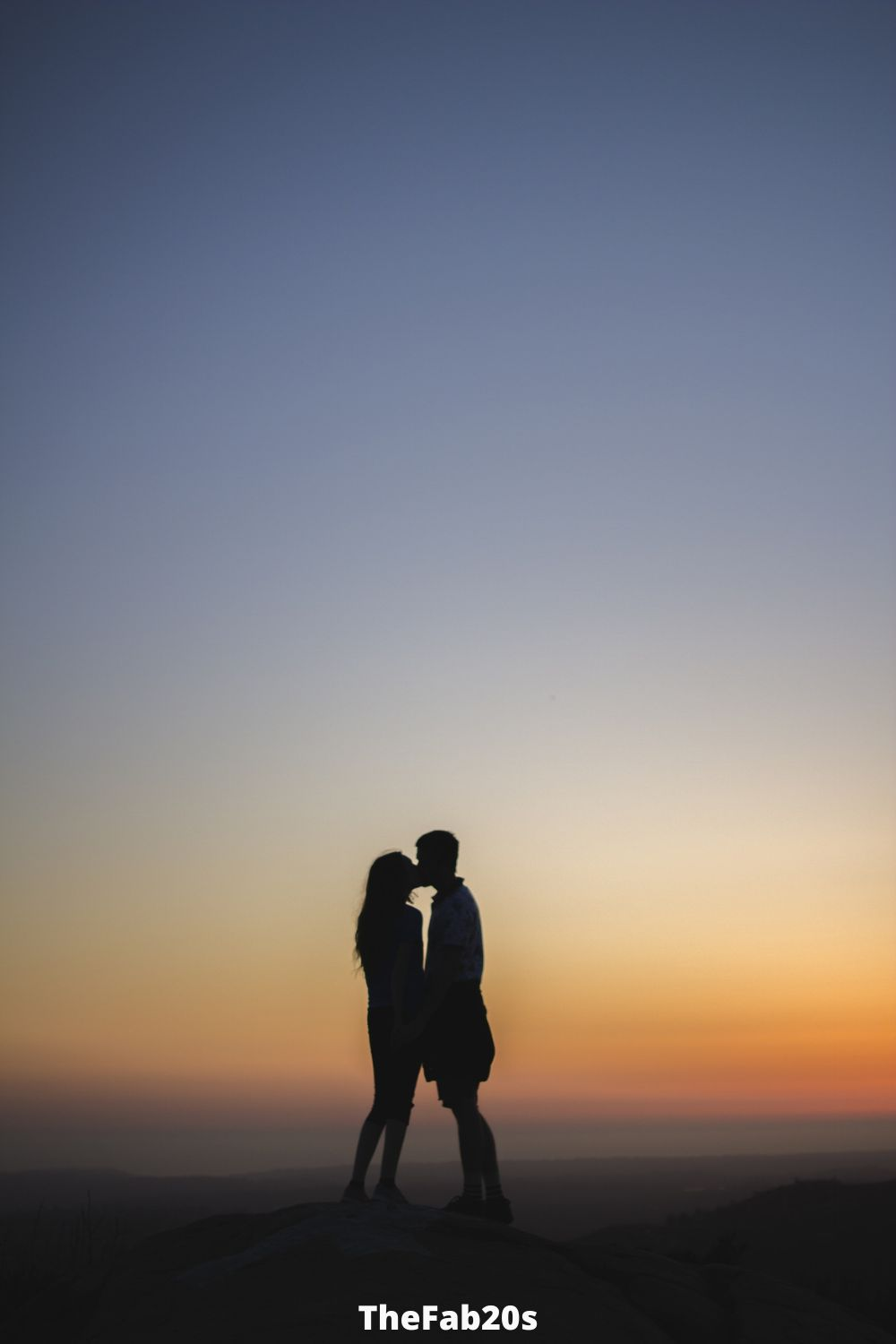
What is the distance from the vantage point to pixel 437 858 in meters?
8.21

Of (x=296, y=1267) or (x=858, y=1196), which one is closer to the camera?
(x=296, y=1267)

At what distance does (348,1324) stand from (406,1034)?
9.05 feet

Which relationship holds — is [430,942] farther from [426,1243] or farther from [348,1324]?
[348,1324]

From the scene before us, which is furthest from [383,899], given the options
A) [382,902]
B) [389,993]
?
[389,993]

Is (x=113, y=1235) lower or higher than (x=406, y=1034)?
lower

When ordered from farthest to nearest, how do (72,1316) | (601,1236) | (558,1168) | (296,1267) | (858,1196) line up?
(558,1168) < (858,1196) < (601,1236) < (72,1316) < (296,1267)

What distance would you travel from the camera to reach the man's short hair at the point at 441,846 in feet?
27.0

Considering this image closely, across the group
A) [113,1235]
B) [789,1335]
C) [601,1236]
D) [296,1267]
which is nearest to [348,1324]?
[296,1267]

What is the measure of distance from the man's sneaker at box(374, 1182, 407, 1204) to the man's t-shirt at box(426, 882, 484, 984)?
1471 millimetres

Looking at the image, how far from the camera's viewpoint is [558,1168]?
414ft

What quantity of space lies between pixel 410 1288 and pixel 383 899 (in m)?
3.08

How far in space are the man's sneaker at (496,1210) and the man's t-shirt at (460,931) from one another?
1.44 m

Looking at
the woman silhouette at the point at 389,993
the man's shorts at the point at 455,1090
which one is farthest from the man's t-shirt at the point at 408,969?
the man's shorts at the point at 455,1090

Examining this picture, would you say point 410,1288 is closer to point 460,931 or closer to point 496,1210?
point 496,1210
